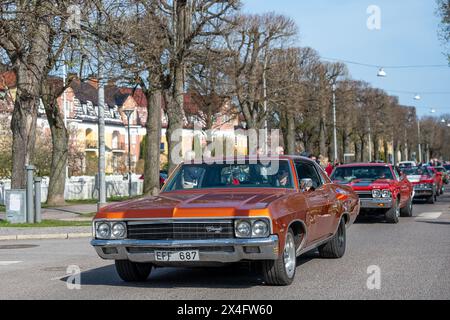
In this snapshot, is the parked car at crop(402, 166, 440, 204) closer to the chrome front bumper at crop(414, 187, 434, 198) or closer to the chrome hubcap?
the chrome front bumper at crop(414, 187, 434, 198)

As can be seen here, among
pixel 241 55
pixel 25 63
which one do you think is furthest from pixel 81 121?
pixel 25 63

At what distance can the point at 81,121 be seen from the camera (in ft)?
244

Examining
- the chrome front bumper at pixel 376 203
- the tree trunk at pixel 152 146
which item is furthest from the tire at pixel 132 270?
the tree trunk at pixel 152 146

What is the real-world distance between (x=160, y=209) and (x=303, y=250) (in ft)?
7.22

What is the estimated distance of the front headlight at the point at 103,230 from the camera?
8773mm

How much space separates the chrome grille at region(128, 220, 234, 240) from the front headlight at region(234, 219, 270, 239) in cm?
8

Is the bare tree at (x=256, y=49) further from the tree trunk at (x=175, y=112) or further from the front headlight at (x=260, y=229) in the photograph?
the front headlight at (x=260, y=229)

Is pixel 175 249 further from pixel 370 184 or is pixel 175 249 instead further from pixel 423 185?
pixel 423 185

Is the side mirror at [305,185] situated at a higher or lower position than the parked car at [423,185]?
higher

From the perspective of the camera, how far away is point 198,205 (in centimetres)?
852

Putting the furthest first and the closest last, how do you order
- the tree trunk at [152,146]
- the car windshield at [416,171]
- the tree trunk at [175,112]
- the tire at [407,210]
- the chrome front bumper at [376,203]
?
the tree trunk at [152,146] < the car windshield at [416,171] < the tree trunk at [175,112] < the tire at [407,210] < the chrome front bumper at [376,203]

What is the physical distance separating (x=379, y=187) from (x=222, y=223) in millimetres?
10714

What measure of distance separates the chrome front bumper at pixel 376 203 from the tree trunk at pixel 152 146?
14.1m
